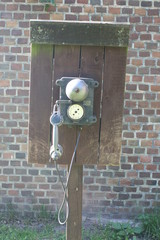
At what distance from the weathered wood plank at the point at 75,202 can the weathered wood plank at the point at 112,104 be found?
213 millimetres

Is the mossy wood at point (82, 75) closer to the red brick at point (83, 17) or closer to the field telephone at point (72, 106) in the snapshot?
the field telephone at point (72, 106)

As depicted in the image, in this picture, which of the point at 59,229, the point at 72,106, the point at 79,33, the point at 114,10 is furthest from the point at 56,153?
the point at 114,10

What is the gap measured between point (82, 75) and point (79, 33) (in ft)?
0.75

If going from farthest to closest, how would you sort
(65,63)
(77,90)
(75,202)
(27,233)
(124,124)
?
(124,124), (27,233), (75,202), (65,63), (77,90)

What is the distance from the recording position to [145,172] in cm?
353

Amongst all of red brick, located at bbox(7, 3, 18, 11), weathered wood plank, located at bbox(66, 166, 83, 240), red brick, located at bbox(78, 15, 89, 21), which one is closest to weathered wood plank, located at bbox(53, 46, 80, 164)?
weathered wood plank, located at bbox(66, 166, 83, 240)

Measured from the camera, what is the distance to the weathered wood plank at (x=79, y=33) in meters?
1.77

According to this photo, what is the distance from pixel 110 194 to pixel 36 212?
851 mm

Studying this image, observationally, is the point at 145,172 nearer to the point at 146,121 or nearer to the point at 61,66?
the point at 146,121

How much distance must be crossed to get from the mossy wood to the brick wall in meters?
1.61

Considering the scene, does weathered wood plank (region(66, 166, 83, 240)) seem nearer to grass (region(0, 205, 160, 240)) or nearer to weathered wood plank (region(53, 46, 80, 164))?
weathered wood plank (region(53, 46, 80, 164))

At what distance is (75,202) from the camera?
6.70 ft

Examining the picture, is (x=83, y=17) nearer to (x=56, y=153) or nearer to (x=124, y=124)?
(x=124, y=124)

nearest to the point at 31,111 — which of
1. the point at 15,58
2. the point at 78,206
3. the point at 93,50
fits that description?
the point at 93,50
